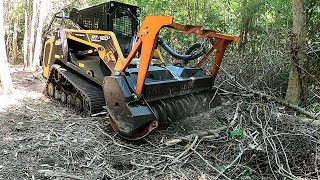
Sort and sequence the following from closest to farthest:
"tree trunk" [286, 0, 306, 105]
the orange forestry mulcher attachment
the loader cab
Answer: the orange forestry mulcher attachment < "tree trunk" [286, 0, 306, 105] < the loader cab

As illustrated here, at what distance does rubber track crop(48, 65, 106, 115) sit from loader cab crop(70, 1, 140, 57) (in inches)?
34.4

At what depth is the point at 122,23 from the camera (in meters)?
6.73

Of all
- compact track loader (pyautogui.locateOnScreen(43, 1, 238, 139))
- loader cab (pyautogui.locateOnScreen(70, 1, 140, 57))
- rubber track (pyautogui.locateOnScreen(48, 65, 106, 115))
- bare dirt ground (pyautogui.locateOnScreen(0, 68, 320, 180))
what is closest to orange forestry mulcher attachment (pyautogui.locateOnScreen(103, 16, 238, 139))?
compact track loader (pyautogui.locateOnScreen(43, 1, 238, 139))

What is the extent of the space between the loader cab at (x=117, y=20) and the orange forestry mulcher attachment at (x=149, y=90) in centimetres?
129

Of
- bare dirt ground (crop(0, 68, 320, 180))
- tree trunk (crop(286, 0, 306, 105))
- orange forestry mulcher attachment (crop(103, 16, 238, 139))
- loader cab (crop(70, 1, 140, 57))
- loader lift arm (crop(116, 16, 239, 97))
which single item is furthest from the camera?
loader cab (crop(70, 1, 140, 57))

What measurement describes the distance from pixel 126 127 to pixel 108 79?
744 mm

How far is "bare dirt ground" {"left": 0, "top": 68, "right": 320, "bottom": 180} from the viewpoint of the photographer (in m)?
3.81

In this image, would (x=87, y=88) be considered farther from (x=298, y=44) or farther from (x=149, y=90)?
(x=298, y=44)

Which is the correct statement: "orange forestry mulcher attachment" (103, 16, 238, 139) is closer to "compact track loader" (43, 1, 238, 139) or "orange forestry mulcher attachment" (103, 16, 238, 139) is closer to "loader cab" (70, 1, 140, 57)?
"compact track loader" (43, 1, 238, 139)

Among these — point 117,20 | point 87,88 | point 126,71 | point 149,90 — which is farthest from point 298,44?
point 87,88

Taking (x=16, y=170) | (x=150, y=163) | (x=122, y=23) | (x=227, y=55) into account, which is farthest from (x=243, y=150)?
(x=227, y=55)

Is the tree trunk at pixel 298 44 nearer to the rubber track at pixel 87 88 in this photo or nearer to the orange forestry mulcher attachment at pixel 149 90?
the orange forestry mulcher attachment at pixel 149 90

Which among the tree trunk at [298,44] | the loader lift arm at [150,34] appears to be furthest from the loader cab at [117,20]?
the tree trunk at [298,44]

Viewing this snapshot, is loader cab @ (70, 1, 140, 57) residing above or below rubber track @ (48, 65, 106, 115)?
above
